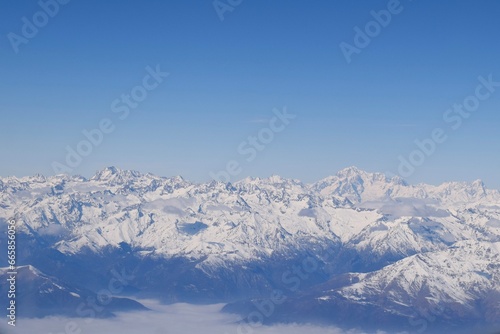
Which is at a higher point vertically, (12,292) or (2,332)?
(12,292)

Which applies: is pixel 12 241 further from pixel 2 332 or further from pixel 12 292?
pixel 2 332

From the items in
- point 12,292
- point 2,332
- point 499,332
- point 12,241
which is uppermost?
point 12,241

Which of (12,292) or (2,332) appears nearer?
(2,332)

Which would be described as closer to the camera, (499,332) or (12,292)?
(499,332)

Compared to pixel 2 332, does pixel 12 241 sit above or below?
above

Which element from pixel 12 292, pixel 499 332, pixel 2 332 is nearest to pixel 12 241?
pixel 12 292

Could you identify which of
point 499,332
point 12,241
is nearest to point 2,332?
point 499,332

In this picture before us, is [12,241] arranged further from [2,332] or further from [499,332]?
[499,332]

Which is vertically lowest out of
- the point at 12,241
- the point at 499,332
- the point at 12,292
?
the point at 499,332
